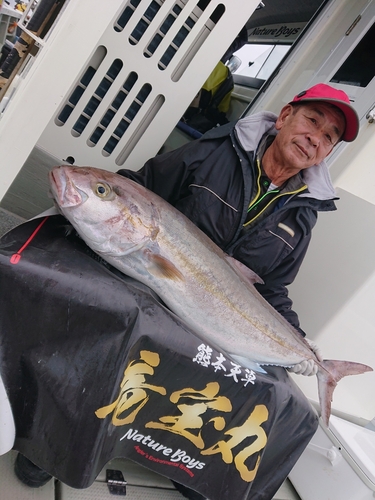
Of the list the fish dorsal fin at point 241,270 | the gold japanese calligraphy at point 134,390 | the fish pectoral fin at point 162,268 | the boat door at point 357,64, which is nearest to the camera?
the gold japanese calligraphy at point 134,390

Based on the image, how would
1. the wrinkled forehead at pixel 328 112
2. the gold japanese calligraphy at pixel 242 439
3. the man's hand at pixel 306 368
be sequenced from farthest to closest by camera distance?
the wrinkled forehead at pixel 328 112 → the man's hand at pixel 306 368 → the gold japanese calligraphy at pixel 242 439

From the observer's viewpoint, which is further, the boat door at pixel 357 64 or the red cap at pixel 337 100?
the boat door at pixel 357 64

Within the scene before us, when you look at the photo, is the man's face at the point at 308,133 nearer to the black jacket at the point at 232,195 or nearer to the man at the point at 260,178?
the man at the point at 260,178

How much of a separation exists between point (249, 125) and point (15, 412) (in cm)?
204

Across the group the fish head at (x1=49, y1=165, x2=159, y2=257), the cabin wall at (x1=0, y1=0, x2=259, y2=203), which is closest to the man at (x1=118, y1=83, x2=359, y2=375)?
the cabin wall at (x1=0, y1=0, x2=259, y2=203)

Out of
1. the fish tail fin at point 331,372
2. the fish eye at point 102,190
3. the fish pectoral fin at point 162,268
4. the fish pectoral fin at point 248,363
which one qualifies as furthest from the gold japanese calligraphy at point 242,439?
the fish eye at point 102,190

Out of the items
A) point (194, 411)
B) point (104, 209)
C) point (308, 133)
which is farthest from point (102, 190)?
point (308, 133)

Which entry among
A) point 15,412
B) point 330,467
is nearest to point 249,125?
point 15,412

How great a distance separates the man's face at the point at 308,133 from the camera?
7.55 ft

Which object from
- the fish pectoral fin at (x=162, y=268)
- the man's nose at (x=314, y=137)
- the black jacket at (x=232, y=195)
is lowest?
the fish pectoral fin at (x=162, y=268)

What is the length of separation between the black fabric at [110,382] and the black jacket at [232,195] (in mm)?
758

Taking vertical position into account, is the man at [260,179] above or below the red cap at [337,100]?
below

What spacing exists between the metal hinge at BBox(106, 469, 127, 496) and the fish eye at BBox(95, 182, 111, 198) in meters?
1.68

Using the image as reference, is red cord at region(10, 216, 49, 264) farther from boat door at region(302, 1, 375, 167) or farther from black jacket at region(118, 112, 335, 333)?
boat door at region(302, 1, 375, 167)
